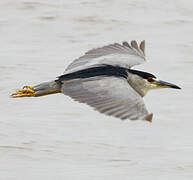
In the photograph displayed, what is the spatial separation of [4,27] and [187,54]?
8.84 ft

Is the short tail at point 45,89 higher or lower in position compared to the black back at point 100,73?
lower

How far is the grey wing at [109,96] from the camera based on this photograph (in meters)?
6.69

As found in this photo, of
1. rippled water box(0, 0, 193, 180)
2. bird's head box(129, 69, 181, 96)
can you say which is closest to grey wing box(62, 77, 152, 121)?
bird's head box(129, 69, 181, 96)

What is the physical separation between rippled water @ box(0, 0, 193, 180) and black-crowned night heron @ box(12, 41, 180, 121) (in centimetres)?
58

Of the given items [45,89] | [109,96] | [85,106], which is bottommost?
[85,106]

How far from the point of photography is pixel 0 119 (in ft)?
29.1


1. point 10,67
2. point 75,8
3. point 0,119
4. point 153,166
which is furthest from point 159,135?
point 75,8

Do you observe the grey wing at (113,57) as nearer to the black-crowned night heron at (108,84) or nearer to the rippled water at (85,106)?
the black-crowned night heron at (108,84)

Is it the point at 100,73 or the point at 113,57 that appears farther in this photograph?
the point at 113,57

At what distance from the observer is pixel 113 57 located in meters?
8.71

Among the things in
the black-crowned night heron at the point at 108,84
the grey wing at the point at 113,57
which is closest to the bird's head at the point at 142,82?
the black-crowned night heron at the point at 108,84

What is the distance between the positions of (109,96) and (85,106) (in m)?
2.40

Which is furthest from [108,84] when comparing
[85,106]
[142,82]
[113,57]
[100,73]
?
[85,106]

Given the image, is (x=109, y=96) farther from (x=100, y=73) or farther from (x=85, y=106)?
(x=85, y=106)
